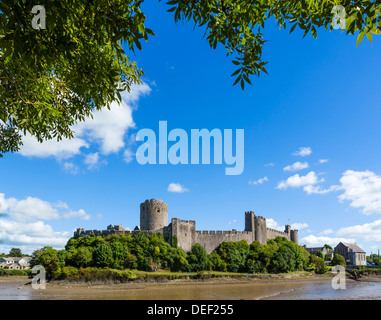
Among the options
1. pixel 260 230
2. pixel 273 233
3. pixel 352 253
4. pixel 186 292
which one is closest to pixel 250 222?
pixel 260 230

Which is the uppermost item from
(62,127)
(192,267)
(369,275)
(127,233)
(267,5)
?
(267,5)

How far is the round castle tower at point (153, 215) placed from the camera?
42.1 metres

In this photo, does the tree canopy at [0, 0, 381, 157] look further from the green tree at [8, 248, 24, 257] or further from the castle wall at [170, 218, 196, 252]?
the green tree at [8, 248, 24, 257]

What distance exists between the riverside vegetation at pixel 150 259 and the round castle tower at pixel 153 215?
4312mm

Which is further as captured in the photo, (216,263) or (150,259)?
(216,263)

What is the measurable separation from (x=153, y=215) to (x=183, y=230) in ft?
16.0

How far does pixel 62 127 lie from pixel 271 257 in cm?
4049

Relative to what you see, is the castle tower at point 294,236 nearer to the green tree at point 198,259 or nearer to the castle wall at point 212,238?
the castle wall at point 212,238

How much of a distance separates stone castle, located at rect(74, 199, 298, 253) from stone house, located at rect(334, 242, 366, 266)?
3304 cm

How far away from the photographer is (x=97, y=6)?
10.1ft

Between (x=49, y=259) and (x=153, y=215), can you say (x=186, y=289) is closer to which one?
(x=49, y=259)

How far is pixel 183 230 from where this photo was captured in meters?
40.0

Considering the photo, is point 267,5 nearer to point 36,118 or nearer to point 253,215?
point 36,118
